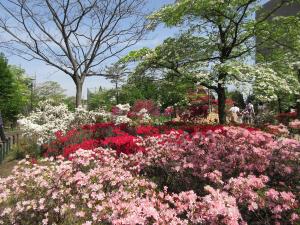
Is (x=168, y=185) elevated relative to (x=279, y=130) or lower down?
lower down

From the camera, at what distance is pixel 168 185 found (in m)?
6.19

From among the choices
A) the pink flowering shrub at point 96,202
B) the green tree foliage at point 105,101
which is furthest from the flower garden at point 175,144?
the green tree foliage at point 105,101

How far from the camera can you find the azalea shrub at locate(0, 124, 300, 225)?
3.62 m

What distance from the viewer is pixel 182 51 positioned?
12.9 meters

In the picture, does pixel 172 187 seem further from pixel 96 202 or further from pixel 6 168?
pixel 6 168

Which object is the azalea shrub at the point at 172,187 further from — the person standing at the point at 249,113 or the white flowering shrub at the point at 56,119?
the person standing at the point at 249,113

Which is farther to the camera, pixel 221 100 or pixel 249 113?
pixel 249 113

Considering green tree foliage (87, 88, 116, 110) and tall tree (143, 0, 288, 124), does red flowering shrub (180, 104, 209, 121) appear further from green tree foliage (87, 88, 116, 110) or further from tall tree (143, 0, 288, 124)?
green tree foliage (87, 88, 116, 110)

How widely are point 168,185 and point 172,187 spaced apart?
21 centimetres

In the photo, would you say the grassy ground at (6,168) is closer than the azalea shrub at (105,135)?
No

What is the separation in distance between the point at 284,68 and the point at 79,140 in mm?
7282

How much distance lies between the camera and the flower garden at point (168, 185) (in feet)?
12.0

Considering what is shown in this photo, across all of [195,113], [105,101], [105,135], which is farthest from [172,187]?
[105,101]

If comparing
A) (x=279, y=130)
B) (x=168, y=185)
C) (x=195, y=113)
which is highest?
(x=195, y=113)
